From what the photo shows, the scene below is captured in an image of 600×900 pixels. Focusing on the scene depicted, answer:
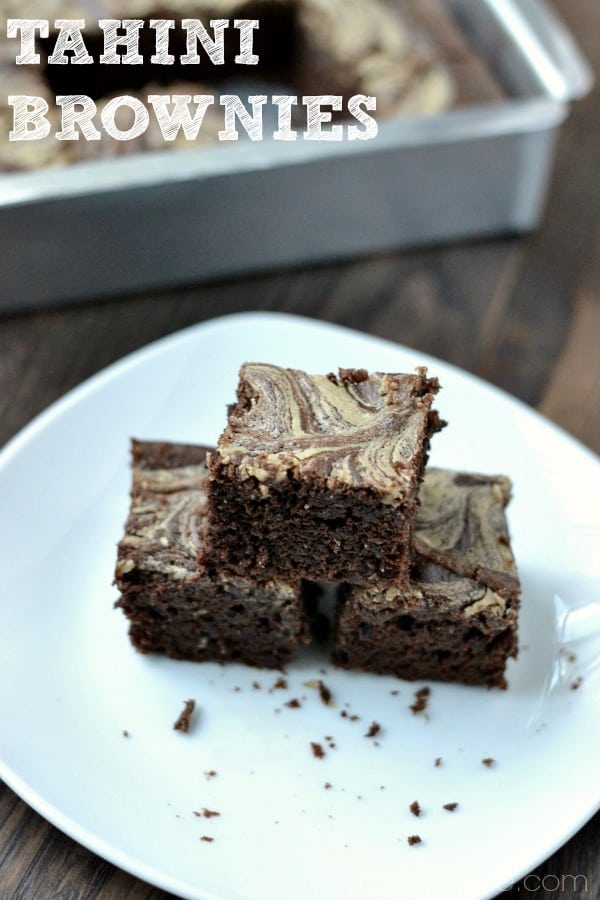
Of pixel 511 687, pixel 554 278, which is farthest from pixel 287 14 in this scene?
pixel 511 687

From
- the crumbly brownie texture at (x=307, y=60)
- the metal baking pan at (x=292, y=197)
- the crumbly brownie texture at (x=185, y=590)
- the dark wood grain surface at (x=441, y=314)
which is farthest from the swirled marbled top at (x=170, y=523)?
the crumbly brownie texture at (x=307, y=60)

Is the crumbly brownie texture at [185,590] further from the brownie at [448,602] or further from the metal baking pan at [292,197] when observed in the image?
the metal baking pan at [292,197]

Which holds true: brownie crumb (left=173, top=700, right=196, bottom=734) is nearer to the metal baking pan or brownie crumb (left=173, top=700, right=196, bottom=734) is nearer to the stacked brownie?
the stacked brownie

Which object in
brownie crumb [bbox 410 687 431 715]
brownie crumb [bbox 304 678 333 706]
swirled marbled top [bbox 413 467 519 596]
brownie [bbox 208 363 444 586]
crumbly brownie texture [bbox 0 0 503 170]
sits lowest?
brownie crumb [bbox 304 678 333 706]

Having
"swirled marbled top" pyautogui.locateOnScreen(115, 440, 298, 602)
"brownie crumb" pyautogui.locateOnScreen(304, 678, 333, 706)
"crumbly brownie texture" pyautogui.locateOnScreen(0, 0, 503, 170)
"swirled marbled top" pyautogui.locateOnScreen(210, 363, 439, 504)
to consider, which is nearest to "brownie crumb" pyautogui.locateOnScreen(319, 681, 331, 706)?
"brownie crumb" pyautogui.locateOnScreen(304, 678, 333, 706)

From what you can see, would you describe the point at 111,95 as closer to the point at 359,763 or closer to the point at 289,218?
the point at 289,218
